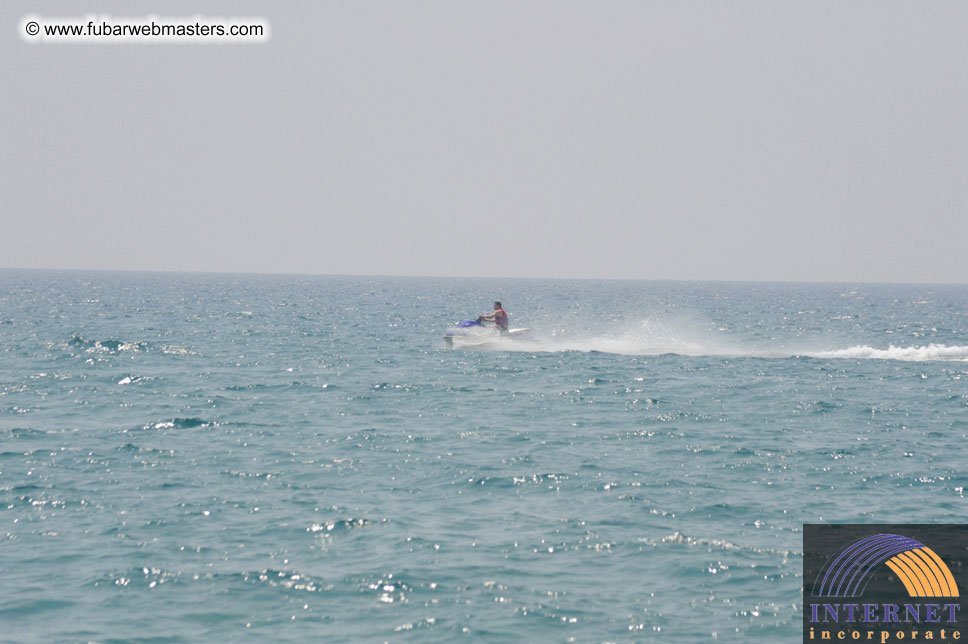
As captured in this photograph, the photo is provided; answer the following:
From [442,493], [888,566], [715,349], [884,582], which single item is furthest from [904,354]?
[884,582]

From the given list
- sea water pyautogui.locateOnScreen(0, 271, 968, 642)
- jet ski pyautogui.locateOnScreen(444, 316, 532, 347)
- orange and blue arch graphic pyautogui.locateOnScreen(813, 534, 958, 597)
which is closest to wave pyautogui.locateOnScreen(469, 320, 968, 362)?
jet ski pyautogui.locateOnScreen(444, 316, 532, 347)

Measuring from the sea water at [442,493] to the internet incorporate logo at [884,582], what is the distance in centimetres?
40

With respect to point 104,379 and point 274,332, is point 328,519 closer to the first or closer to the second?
point 104,379

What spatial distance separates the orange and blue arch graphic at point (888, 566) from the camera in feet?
41.2

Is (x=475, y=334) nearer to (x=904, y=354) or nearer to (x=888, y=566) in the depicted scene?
(x=904, y=354)

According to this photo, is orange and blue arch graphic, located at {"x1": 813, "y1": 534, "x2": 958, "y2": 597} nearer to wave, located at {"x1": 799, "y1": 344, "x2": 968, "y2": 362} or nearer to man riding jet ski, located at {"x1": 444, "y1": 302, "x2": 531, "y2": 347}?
man riding jet ski, located at {"x1": 444, "y1": 302, "x2": 531, "y2": 347}

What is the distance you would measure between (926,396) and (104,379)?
29.5 m

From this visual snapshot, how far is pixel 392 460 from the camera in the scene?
1992 centimetres

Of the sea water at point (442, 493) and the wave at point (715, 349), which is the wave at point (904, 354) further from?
the sea water at point (442, 493)

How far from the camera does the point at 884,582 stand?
41.5ft

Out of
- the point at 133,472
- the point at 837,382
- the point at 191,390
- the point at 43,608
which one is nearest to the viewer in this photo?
the point at 43,608

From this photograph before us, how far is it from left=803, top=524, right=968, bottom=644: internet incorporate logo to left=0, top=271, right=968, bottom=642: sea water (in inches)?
15.9

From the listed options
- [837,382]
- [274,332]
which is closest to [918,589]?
[837,382]

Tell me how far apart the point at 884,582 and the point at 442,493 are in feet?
25.8
